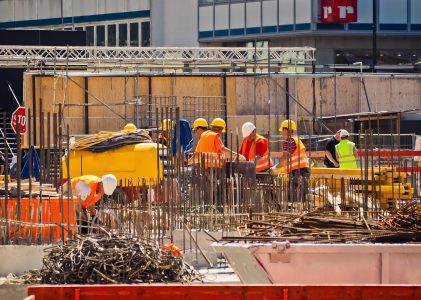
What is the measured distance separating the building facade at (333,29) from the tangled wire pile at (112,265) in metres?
43.1

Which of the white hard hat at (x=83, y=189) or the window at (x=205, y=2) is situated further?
the window at (x=205, y=2)

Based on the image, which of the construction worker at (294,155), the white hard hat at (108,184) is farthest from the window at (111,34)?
the white hard hat at (108,184)

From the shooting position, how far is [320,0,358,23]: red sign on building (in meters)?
53.9

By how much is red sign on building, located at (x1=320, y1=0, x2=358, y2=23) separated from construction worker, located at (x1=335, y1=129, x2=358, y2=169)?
95.5 feet

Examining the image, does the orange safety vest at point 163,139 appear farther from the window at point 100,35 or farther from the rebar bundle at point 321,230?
the window at point 100,35

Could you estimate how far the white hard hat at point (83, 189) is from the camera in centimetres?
1700

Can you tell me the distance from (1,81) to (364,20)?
63.8ft

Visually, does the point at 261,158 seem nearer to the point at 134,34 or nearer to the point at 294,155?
the point at 294,155

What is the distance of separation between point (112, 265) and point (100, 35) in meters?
54.3

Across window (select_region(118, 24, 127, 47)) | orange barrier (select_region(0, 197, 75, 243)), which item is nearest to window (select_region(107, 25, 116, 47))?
window (select_region(118, 24, 127, 47))

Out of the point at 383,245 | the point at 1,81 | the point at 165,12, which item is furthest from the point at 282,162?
the point at 165,12

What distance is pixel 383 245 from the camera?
1218cm

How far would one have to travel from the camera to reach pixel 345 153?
82.6 feet

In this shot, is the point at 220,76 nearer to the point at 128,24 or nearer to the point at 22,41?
the point at 22,41
